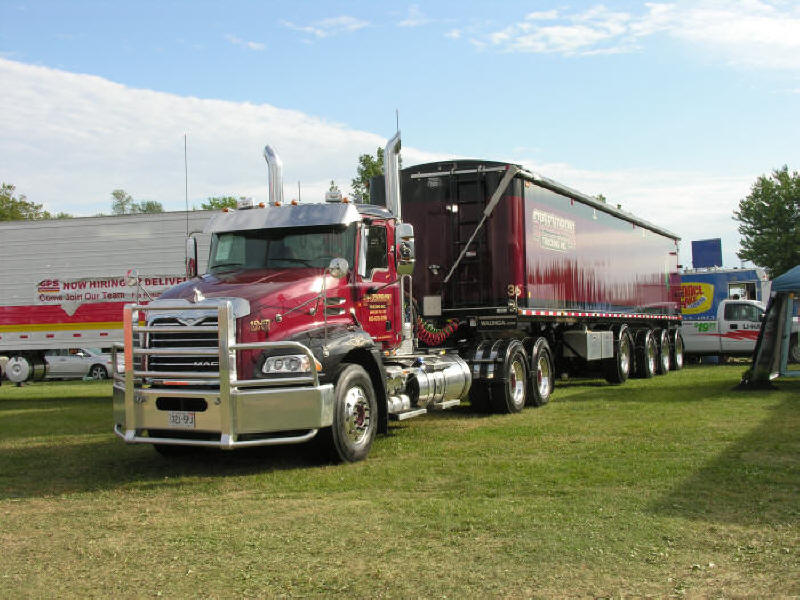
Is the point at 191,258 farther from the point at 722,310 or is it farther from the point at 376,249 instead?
the point at 722,310

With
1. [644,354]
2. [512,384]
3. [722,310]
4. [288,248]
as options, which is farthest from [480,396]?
[722,310]

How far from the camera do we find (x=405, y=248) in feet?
31.8

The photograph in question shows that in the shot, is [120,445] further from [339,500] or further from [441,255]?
[441,255]

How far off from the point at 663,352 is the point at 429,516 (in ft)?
57.5

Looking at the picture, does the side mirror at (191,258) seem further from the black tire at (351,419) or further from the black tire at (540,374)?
the black tire at (540,374)

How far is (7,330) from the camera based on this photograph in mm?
19328

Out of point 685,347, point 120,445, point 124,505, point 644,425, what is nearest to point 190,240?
point 120,445

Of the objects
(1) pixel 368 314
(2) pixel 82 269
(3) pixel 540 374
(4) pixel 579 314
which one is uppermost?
(2) pixel 82 269

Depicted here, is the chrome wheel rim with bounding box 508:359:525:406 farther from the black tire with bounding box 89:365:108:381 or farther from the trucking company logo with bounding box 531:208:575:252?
the black tire with bounding box 89:365:108:381

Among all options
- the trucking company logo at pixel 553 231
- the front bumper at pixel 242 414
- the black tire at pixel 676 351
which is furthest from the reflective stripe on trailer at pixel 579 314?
the front bumper at pixel 242 414

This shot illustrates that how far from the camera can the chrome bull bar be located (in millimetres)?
7633

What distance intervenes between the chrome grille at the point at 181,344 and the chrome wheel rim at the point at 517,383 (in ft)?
20.0

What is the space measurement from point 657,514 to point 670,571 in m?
1.30

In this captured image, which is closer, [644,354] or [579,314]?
[579,314]
